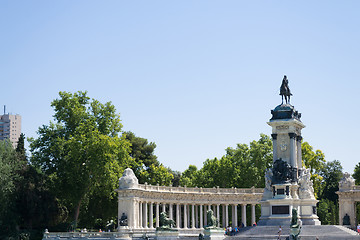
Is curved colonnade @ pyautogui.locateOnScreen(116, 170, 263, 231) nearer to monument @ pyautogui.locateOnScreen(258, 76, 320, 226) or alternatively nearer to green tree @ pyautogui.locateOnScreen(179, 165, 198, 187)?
green tree @ pyautogui.locateOnScreen(179, 165, 198, 187)

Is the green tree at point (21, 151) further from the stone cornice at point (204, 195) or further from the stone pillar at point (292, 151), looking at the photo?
the stone pillar at point (292, 151)

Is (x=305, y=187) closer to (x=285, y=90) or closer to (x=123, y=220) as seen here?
(x=285, y=90)

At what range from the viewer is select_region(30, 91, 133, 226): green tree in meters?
70.9

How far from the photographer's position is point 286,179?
190ft

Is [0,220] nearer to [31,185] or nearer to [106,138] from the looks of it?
[31,185]

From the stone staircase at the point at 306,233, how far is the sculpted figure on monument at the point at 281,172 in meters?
5.43

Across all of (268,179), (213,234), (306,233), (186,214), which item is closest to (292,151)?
(268,179)

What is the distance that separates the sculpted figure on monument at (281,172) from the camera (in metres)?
58.2

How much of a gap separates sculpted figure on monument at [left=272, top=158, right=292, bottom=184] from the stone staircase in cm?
543

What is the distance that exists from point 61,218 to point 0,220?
1032 cm

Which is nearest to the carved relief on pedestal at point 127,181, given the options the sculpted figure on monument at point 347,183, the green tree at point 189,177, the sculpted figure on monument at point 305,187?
the sculpted figure on monument at point 305,187

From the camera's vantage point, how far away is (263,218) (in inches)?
2290

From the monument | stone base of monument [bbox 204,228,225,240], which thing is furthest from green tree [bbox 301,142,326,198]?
stone base of monument [bbox 204,228,225,240]

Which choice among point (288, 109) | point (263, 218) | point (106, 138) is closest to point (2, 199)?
point (106, 138)
